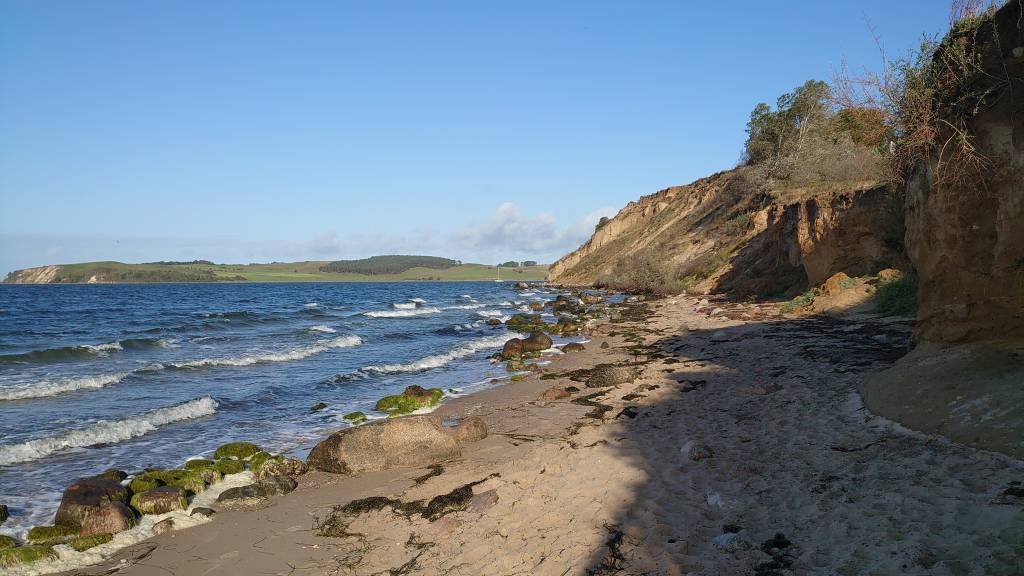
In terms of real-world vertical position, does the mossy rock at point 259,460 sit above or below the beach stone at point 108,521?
above

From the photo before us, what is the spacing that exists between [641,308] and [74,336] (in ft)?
95.8

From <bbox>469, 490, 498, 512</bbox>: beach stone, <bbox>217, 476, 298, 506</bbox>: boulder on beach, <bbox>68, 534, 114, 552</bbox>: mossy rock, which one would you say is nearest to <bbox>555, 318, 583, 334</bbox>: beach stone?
<bbox>217, 476, 298, 506</bbox>: boulder on beach

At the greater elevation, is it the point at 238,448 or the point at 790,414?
the point at 790,414

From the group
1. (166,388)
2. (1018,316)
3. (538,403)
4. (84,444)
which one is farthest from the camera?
(166,388)

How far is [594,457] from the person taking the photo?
23.9 ft

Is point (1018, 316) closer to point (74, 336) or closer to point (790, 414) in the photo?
point (790, 414)

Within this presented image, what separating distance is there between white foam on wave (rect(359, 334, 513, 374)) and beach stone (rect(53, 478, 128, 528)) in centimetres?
977

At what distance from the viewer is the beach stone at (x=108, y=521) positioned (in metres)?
6.13

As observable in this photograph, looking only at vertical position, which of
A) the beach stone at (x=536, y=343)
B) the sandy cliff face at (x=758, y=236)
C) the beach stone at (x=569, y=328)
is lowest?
the beach stone at (x=536, y=343)

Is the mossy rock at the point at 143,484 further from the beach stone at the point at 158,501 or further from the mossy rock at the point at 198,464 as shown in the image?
the mossy rock at the point at 198,464

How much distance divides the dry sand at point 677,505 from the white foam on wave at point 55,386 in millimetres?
10556

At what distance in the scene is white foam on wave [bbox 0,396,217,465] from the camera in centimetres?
892

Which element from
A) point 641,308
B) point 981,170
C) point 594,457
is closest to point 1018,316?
point 981,170

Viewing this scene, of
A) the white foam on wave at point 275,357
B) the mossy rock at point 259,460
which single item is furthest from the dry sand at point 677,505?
the white foam on wave at point 275,357
